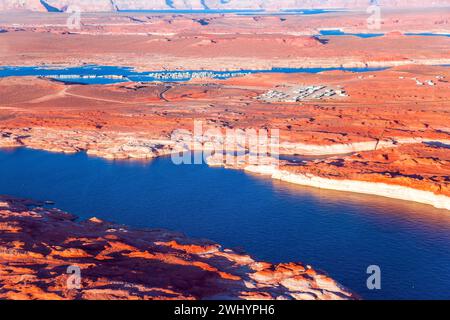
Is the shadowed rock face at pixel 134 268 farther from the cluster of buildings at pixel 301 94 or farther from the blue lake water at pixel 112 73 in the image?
the blue lake water at pixel 112 73

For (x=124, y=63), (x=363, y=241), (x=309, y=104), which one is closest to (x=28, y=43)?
(x=124, y=63)

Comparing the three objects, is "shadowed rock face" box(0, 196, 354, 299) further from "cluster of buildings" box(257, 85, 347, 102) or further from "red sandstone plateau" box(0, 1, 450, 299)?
"cluster of buildings" box(257, 85, 347, 102)

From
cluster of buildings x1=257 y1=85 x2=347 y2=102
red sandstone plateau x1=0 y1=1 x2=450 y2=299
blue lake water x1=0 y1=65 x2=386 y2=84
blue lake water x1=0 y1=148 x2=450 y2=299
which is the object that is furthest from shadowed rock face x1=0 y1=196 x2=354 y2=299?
blue lake water x1=0 y1=65 x2=386 y2=84

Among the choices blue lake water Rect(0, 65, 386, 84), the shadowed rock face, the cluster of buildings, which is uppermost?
blue lake water Rect(0, 65, 386, 84)

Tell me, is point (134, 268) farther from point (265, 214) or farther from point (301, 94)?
point (301, 94)

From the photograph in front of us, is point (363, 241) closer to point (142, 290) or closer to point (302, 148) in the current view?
point (142, 290)
